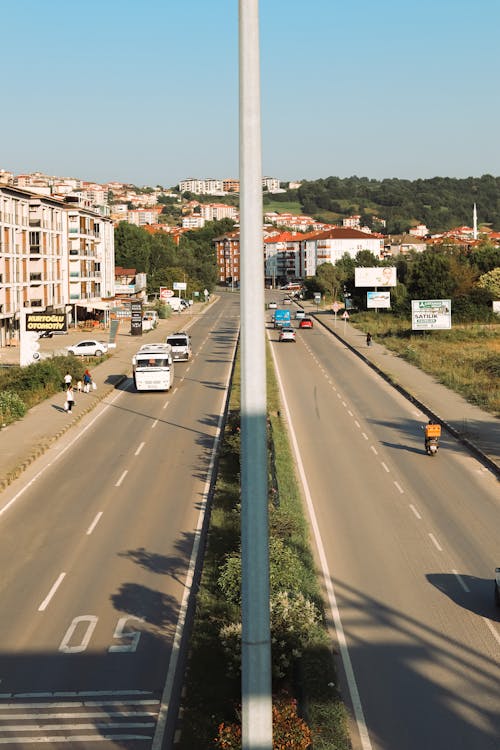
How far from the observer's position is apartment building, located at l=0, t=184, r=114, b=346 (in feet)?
221

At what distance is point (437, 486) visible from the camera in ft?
83.4

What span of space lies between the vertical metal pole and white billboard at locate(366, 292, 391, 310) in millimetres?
83504

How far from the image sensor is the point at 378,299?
293 feet

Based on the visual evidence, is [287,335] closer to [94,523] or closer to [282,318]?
[282,318]

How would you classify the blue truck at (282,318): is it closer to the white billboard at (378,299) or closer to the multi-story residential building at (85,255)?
the white billboard at (378,299)

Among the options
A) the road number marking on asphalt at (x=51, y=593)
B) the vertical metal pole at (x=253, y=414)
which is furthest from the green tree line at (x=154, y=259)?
the vertical metal pole at (x=253, y=414)

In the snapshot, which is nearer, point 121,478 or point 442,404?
point 121,478

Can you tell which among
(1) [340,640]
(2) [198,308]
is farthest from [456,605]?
(2) [198,308]

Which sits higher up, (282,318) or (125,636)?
(282,318)

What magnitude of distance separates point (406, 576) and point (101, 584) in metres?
5.82

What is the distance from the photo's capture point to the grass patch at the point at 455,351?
44.8 meters

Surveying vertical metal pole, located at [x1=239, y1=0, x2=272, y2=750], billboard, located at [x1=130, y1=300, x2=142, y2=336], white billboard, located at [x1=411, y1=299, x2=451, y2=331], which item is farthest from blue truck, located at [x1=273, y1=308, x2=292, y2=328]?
vertical metal pole, located at [x1=239, y1=0, x2=272, y2=750]

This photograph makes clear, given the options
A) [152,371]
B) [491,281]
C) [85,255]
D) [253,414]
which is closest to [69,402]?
[152,371]

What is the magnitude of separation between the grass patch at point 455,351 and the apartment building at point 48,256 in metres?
25.6
